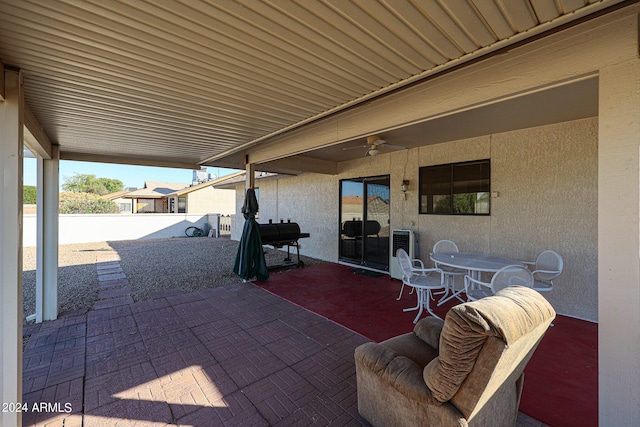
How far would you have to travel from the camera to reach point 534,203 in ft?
13.3

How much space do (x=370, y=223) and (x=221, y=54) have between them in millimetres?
5402

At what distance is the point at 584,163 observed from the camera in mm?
3635

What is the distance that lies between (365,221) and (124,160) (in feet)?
19.2

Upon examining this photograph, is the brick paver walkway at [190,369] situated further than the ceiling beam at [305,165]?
No

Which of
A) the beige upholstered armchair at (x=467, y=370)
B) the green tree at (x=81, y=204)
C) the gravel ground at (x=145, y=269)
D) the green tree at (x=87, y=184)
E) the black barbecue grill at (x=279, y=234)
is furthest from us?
the green tree at (x=87, y=184)

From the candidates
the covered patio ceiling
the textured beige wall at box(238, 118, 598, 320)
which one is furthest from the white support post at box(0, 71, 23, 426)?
the textured beige wall at box(238, 118, 598, 320)

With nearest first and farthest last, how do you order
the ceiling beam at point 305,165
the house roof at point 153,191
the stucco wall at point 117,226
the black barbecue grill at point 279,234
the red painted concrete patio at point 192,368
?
1. the red painted concrete patio at point 192,368
2. the ceiling beam at point 305,165
3. the black barbecue grill at point 279,234
4. the stucco wall at point 117,226
5. the house roof at point 153,191

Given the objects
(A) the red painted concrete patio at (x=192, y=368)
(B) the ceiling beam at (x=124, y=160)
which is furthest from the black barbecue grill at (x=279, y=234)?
(A) the red painted concrete patio at (x=192, y=368)

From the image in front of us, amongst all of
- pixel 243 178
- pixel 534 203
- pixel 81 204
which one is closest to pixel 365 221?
pixel 534 203

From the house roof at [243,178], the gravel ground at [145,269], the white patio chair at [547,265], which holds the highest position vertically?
the house roof at [243,178]

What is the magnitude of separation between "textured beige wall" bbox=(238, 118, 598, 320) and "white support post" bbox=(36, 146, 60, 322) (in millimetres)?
6045

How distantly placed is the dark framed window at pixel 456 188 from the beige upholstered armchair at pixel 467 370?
3453 millimetres

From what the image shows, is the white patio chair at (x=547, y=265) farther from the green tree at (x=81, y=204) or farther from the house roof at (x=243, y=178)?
the green tree at (x=81, y=204)

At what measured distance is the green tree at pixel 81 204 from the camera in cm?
1481
